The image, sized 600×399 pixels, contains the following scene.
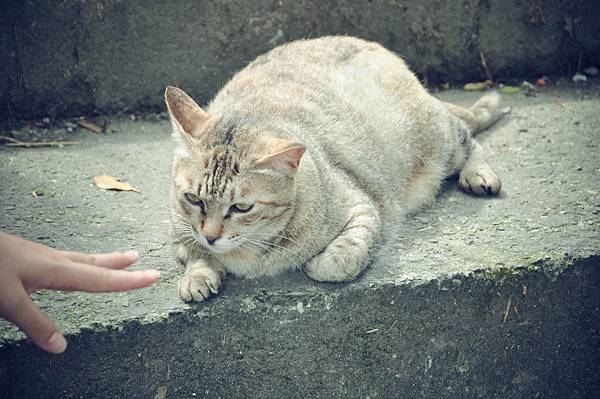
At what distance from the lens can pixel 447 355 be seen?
3.48 meters

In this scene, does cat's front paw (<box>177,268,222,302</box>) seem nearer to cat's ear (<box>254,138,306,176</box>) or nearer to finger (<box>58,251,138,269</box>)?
cat's ear (<box>254,138,306,176</box>)

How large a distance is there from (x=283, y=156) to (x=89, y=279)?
1.03m

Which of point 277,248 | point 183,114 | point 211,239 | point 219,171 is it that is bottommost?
point 277,248

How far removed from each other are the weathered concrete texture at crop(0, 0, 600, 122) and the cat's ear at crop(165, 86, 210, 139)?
5.48 feet

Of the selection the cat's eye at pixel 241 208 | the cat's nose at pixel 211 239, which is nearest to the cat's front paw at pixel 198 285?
the cat's nose at pixel 211 239

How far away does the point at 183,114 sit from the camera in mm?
3320

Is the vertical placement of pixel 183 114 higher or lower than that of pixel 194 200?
higher

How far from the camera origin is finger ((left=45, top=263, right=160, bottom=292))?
233 centimetres

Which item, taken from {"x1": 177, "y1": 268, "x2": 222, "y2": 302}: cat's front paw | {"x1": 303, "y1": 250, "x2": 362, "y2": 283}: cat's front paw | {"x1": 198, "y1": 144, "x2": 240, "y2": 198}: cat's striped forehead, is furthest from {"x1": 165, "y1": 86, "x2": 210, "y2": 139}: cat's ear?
{"x1": 303, "y1": 250, "x2": 362, "y2": 283}: cat's front paw

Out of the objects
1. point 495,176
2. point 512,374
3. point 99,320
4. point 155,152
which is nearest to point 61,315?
point 99,320

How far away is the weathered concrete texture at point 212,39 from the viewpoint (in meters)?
4.73

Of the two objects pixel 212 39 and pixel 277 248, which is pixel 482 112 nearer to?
pixel 212 39

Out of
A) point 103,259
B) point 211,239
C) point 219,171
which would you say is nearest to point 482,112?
point 219,171

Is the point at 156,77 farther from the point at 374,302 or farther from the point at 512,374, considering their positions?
the point at 512,374
